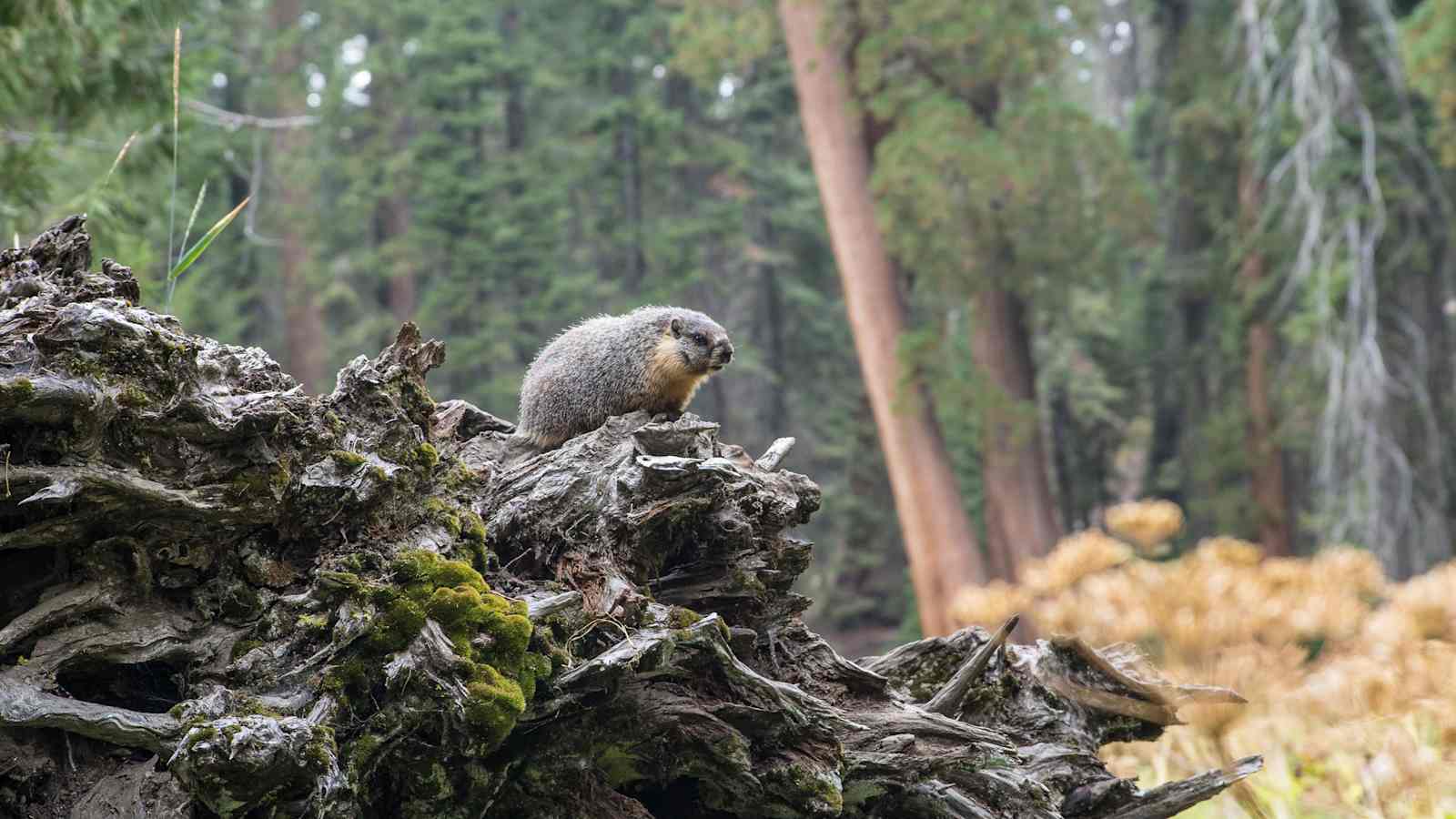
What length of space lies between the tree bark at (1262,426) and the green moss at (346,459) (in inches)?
516

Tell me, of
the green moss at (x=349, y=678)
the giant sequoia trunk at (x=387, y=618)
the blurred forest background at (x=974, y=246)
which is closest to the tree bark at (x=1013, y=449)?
the blurred forest background at (x=974, y=246)

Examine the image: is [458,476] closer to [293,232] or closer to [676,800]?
[676,800]

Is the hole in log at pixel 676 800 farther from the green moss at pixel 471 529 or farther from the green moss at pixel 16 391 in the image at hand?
the green moss at pixel 16 391

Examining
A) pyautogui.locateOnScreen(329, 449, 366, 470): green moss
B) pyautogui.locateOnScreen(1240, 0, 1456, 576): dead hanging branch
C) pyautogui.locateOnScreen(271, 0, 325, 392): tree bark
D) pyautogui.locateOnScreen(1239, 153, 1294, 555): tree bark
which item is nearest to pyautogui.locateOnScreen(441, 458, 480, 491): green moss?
pyautogui.locateOnScreen(329, 449, 366, 470): green moss

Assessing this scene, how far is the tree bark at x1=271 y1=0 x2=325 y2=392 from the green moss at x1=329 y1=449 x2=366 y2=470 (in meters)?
13.7

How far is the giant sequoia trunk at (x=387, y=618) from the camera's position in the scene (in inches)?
95.7

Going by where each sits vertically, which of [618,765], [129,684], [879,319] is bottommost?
[879,319]

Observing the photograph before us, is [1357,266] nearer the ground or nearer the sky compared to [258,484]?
nearer the ground

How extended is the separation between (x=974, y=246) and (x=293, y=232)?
10.5 m

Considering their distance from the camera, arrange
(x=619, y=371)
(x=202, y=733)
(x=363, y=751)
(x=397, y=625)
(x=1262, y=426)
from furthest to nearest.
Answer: (x=1262, y=426)
(x=619, y=371)
(x=397, y=625)
(x=363, y=751)
(x=202, y=733)

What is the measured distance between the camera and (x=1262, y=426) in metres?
14.3

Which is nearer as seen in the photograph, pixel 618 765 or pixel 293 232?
pixel 618 765

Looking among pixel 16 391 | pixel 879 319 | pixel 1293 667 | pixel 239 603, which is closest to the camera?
pixel 16 391

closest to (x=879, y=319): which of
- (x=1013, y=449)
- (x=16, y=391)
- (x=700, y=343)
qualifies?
(x=1013, y=449)
